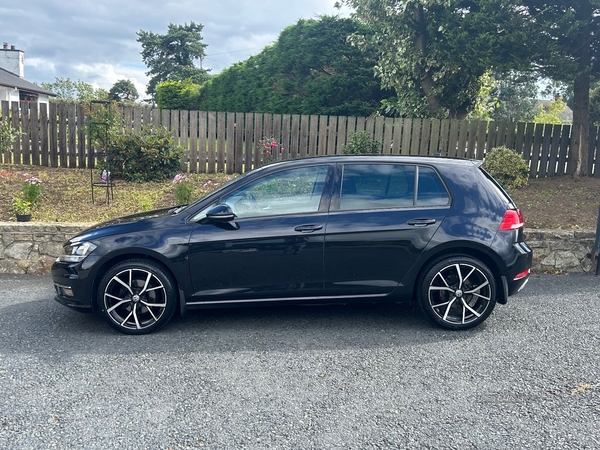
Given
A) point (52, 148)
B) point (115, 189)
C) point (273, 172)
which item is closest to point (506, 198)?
point (273, 172)

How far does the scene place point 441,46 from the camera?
33.7 feet

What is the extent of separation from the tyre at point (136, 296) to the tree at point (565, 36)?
7.84m

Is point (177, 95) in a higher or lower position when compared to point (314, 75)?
lower

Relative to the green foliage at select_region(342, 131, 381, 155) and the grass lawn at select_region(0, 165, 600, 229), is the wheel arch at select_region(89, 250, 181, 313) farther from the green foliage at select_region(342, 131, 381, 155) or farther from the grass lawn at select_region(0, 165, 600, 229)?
the green foliage at select_region(342, 131, 381, 155)

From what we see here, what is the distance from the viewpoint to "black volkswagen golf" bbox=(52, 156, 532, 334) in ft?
14.8

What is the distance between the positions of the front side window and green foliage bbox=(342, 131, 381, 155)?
6442 mm

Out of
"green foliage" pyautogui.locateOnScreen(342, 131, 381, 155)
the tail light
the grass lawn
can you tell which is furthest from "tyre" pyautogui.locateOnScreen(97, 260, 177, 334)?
"green foliage" pyautogui.locateOnScreen(342, 131, 381, 155)

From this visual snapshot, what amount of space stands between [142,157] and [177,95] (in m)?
14.1

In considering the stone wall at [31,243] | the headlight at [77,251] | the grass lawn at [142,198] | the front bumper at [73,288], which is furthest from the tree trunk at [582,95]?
the stone wall at [31,243]

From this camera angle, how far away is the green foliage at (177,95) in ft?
75.2

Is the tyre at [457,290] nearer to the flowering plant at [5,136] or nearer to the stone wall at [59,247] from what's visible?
the stone wall at [59,247]

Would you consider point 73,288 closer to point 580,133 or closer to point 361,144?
point 361,144

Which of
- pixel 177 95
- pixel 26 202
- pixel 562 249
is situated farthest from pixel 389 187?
pixel 177 95

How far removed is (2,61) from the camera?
4044 cm
